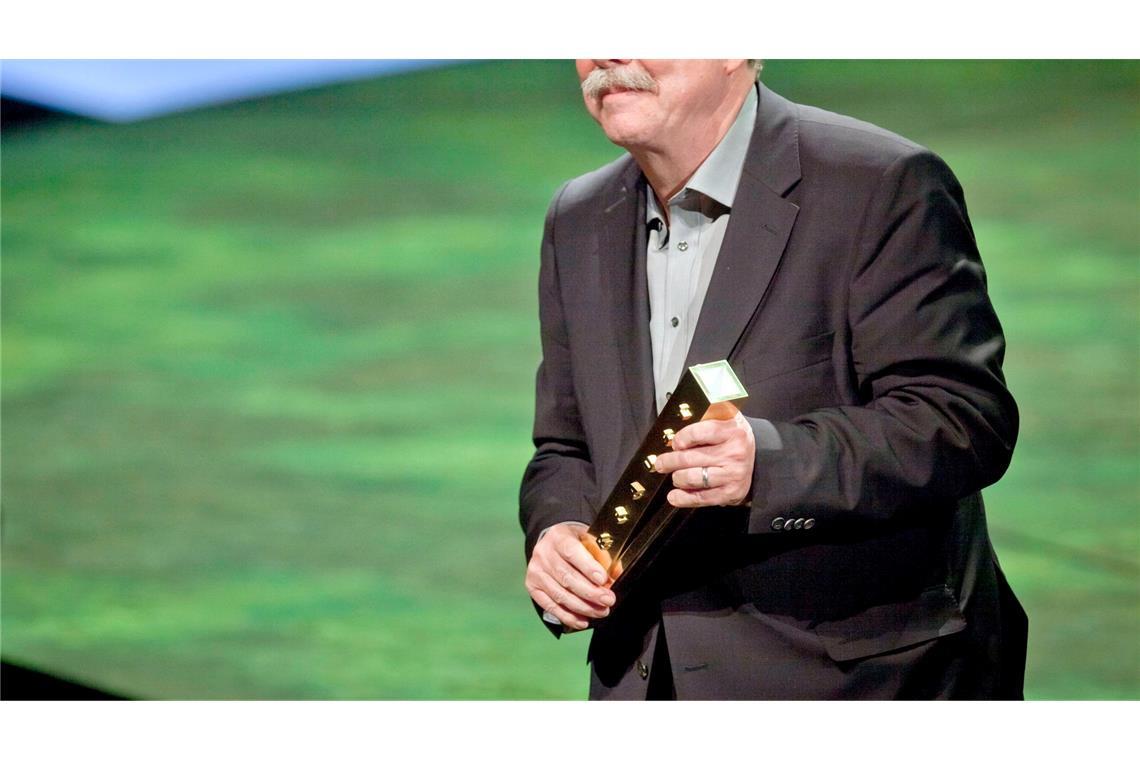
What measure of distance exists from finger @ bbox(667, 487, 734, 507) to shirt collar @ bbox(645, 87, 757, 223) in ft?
1.58

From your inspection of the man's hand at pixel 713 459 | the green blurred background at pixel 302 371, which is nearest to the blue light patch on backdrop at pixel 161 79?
the green blurred background at pixel 302 371

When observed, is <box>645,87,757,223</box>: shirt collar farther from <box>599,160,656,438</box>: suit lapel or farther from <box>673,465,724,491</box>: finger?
<box>673,465,724,491</box>: finger

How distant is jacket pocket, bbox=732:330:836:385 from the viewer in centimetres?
186

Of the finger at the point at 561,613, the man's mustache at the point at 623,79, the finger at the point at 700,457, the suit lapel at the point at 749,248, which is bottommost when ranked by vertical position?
the finger at the point at 561,613

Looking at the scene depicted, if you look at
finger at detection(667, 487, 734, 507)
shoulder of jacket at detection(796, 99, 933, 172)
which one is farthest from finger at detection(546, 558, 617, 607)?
shoulder of jacket at detection(796, 99, 933, 172)

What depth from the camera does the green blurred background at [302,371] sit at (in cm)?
284

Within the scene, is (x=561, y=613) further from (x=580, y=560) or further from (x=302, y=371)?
(x=302, y=371)

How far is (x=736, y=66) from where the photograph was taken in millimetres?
2004

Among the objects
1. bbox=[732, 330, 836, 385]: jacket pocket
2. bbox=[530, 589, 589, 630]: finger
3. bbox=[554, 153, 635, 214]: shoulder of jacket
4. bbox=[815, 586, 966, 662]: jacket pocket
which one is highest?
bbox=[554, 153, 635, 214]: shoulder of jacket

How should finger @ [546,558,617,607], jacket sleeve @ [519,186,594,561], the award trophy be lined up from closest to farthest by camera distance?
1. the award trophy
2. finger @ [546,558,617,607]
3. jacket sleeve @ [519,186,594,561]

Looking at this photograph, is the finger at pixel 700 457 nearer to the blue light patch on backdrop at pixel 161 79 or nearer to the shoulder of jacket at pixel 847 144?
the shoulder of jacket at pixel 847 144

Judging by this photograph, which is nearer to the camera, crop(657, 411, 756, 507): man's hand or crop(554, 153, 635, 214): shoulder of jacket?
crop(657, 411, 756, 507): man's hand

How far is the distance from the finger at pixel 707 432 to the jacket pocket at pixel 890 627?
39 centimetres

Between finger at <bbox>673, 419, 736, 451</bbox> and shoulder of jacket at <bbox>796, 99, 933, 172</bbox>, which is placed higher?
shoulder of jacket at <bbox>796, 99, 933, 172</bbox>
